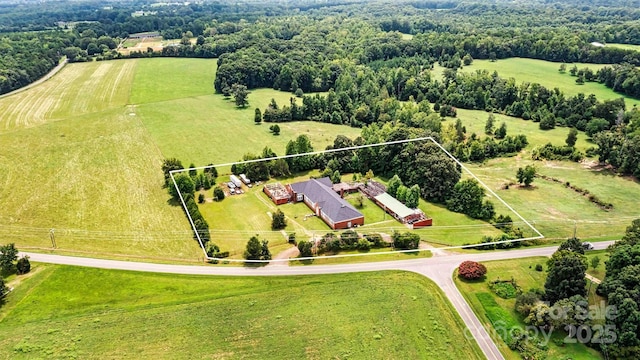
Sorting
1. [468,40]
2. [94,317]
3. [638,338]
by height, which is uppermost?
[468,40]

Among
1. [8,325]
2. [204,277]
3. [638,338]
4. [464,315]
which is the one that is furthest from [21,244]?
[638,338]

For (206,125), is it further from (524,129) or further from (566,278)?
(566,278)

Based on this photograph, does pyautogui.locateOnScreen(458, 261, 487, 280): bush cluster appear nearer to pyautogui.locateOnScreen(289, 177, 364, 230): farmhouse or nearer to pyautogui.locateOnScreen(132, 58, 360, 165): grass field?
pyautogui.locateOnScreen(289, 177, 364, 230): farmhouse

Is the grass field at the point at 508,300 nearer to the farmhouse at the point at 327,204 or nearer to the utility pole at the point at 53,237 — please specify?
the farmhouse at the point at 327,204

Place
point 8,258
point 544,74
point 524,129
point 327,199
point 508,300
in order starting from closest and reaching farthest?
point 508,300
point 8,258
point 327,199
point 524,129
point 544,74

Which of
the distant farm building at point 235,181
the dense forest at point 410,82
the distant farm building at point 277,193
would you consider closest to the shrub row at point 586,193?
the dense forest at point 410,82

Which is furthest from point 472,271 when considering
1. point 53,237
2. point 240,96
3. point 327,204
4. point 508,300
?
point 240,96

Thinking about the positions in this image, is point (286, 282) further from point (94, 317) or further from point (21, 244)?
point (21, 244)
